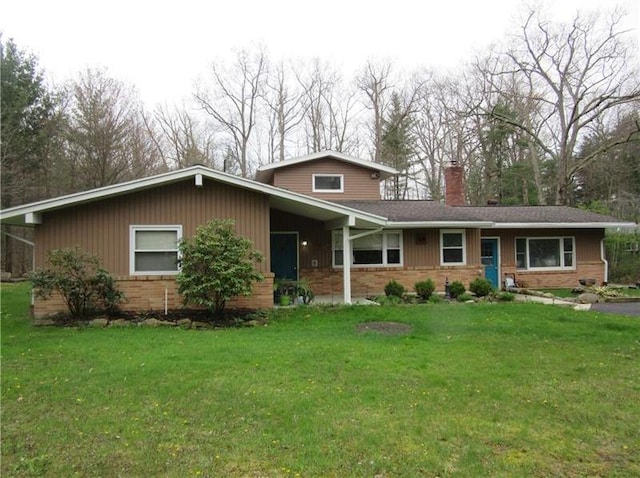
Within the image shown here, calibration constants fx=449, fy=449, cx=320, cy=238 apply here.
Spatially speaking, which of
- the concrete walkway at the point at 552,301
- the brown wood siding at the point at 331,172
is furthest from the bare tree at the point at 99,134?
the concrete walkway at the point at 552,301

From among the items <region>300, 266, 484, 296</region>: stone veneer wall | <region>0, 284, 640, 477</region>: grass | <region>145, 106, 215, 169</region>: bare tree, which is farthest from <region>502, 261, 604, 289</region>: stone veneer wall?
<region>145, 106, 215, 169</region>: bare tree

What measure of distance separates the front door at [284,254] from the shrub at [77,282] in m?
5.24

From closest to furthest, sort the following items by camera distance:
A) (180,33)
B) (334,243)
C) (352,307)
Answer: (352,307), (334,243), (180,33)

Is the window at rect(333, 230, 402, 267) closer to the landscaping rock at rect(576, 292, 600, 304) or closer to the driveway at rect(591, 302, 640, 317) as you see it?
the landscaping rock at rect(576, 292, 600, 304)

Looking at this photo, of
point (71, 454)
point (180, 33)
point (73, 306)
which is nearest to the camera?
point (71, 454)

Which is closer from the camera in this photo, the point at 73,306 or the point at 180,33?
the point at 73,306

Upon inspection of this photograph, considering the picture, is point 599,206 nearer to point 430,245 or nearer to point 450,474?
point 430,245

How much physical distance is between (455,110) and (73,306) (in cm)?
2514

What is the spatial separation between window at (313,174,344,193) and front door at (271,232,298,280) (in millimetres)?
2689

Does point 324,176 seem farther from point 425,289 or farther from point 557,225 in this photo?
point 557,225

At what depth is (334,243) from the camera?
14461 mm

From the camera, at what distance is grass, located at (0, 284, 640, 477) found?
342 centimetres

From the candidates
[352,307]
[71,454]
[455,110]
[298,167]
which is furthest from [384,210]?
[455,110]

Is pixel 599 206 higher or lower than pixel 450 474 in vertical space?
higher
